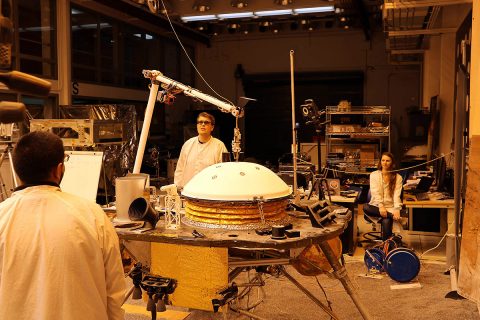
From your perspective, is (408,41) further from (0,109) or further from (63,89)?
(0,109)

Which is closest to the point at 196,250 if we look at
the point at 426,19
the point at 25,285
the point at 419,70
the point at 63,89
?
the point at 25,285

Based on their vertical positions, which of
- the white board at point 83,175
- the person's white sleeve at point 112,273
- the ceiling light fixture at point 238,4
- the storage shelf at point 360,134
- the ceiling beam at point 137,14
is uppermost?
the ceiling beam at point 137,14

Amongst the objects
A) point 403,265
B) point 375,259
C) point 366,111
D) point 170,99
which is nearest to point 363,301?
point 403,265

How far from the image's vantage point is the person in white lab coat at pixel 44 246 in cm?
166

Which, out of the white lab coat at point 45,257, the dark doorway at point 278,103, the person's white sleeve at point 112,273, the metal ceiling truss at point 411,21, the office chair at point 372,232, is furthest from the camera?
the dark doorway at point 278,103

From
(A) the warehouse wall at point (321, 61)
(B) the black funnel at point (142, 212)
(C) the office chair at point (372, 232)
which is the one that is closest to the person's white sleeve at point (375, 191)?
(C) the office chair at point (372, 232)

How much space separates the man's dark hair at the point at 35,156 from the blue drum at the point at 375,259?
364 cm

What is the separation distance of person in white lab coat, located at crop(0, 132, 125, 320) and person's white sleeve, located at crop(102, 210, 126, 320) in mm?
40

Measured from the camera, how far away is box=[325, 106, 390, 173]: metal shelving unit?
323 inches

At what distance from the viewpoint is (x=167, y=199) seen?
108 inches

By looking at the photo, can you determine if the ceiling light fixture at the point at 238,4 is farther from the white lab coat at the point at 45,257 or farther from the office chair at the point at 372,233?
the white lab coat at the point at 45,257

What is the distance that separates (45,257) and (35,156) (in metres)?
0.33

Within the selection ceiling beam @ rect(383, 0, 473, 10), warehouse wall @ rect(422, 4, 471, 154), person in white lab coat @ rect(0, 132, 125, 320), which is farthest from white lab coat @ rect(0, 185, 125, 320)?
warehouse wall @ rect(422, 4, 471, 154)

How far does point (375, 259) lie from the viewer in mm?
4750
